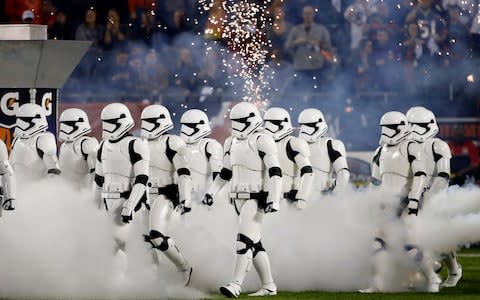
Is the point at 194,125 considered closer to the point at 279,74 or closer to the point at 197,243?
the point at 197,243

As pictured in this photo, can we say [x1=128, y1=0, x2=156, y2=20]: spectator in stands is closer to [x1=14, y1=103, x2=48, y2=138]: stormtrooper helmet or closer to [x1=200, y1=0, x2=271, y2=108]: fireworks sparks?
[x1=200, y1=0, x2=271, y2=108]: fireworks sparks

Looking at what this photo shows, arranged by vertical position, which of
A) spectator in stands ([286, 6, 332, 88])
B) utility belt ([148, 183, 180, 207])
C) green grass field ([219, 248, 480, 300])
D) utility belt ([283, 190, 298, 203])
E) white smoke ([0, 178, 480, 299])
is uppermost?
spectator in stands ([286, 6, 332, 88])

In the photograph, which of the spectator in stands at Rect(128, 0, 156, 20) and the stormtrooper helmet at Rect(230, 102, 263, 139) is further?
the spectator in stands at Rect(128, 0, 156, 20)

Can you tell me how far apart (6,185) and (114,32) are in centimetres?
1083

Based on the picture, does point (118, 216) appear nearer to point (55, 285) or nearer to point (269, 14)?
point (55, 285)

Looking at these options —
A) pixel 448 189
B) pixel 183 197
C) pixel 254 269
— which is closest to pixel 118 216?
pixel 183 197

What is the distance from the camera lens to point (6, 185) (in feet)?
59.7

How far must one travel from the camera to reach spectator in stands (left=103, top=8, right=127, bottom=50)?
28609mm

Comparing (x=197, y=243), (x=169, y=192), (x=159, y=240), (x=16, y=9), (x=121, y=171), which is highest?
(x=16, y=9)

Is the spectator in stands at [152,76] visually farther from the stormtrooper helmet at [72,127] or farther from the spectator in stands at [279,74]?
the stormtrooper helmet at [72,127]

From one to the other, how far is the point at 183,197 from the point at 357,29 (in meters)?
10.9

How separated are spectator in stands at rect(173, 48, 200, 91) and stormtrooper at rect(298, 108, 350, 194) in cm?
654

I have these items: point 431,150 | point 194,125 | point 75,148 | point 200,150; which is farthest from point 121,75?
point 431,150

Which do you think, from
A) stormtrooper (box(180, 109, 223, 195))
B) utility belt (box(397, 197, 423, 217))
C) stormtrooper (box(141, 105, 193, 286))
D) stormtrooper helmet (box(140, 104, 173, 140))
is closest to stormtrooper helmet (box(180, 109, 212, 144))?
stormtrooper (box(180, 109, 223, 195))
